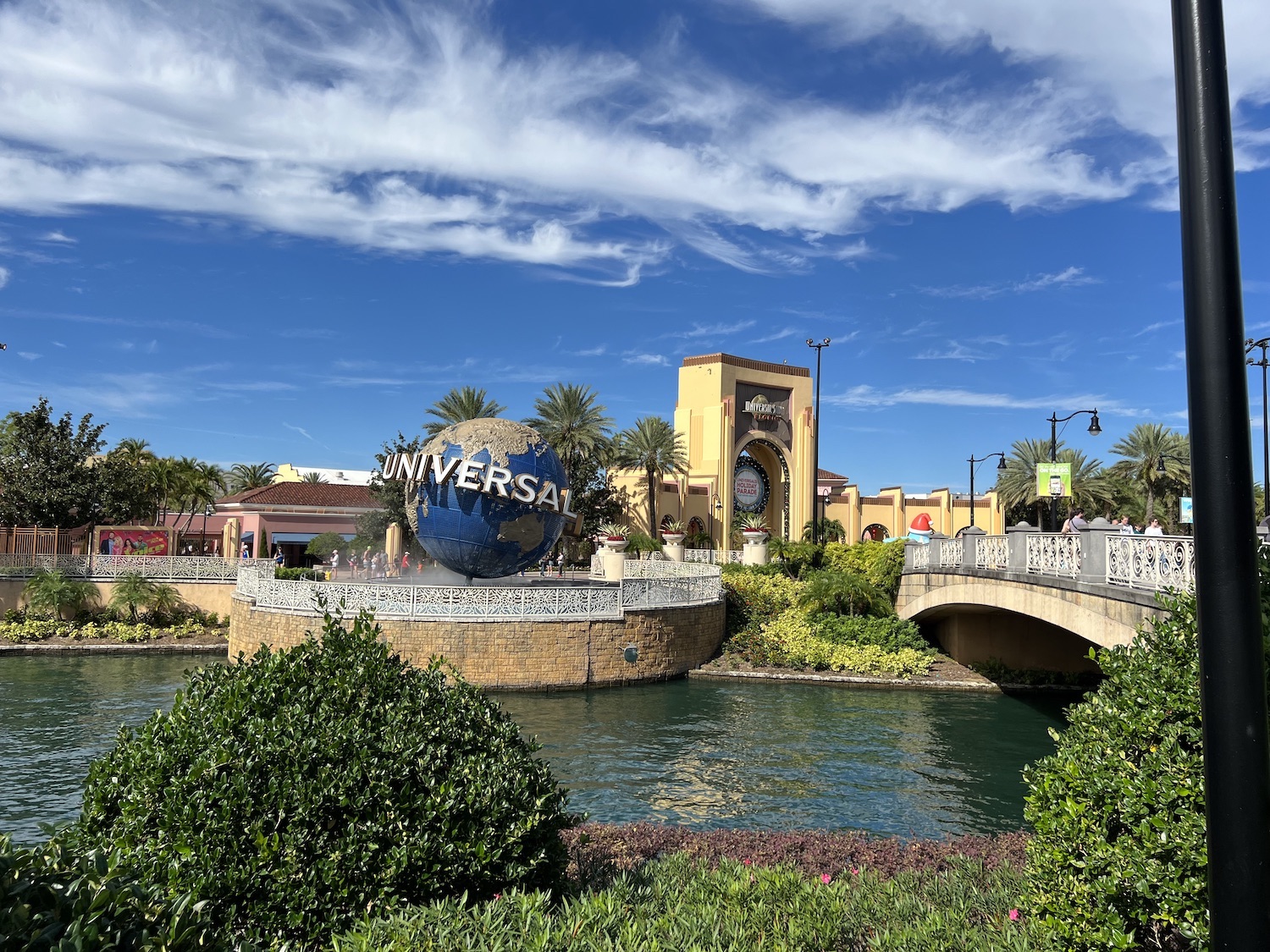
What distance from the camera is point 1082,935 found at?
440 cm

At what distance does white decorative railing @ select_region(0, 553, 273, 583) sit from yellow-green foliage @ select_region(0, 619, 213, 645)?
7.55ft

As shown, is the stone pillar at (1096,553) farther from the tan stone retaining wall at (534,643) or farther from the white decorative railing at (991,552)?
the tan stone retaining wall at (534,643)

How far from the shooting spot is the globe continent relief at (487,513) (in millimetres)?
22016

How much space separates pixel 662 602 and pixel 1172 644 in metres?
19.6

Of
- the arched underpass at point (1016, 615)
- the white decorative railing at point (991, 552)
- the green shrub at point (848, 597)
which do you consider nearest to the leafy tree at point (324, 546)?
the green shrub at point (848, 597)

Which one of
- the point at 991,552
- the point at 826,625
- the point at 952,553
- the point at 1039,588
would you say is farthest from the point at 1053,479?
the point at 1039,588

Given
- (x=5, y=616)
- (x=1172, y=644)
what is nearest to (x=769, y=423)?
(x=5, y=616)

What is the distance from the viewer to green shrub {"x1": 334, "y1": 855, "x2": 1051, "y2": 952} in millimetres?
4113

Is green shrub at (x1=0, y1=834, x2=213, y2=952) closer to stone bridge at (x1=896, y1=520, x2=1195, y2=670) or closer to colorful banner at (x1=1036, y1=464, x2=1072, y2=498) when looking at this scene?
stone bridge at (x1=896, y1=520, x2=1195, y2=670)

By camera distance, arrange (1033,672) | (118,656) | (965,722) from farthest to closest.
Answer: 1. (118,656)
2. (1033,672)
3. (965,722)

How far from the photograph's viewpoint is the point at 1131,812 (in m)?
4.32

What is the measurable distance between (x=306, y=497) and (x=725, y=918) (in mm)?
47026

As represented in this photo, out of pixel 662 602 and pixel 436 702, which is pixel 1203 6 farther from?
pixel 662 602

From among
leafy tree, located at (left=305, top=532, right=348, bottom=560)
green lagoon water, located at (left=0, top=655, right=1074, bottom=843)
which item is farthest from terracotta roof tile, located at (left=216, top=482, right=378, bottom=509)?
green lagoon water, located at (left=0, top=655, right=1074, bottom=843)
